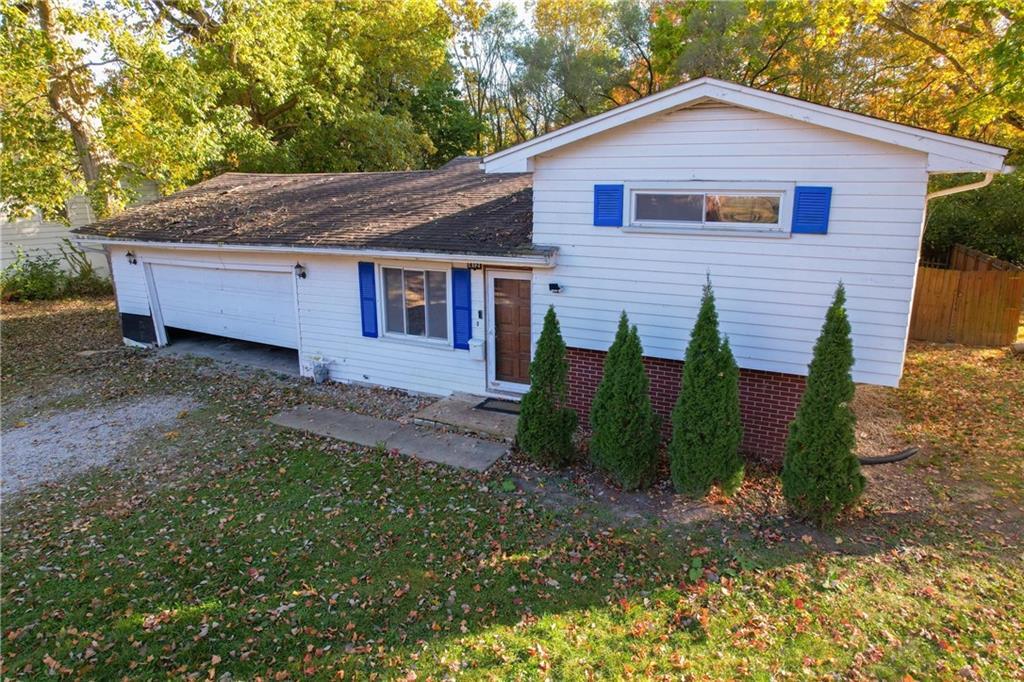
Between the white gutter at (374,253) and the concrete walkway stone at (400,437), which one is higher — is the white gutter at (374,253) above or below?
above

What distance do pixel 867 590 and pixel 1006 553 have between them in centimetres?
182

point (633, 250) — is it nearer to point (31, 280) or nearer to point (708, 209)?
point (708, 209)

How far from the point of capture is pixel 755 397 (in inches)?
306

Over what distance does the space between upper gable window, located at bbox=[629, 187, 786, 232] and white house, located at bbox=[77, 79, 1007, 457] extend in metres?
0.02

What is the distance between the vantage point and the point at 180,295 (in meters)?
13.6

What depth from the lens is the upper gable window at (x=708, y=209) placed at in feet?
23.4

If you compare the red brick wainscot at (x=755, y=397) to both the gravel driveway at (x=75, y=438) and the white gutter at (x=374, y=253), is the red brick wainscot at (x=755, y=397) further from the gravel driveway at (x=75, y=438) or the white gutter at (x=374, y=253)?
the gravel driveway at (x=75, y=438)

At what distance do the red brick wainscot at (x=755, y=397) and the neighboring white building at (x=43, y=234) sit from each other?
1882 cm

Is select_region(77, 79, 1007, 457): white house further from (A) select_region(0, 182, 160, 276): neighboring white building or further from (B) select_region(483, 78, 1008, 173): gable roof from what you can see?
(A) select_region(0, 182, 160, 276): neighboring white building

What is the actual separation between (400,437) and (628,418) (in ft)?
11.5

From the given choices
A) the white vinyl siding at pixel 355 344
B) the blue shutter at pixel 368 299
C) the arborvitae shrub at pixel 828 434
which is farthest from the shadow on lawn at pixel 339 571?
the blue shutter at pixel 368 299

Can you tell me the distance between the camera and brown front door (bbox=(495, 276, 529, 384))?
31.0 ft

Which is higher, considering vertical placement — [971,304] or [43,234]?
[43,234]

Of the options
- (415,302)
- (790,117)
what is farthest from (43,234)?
(790,117)
